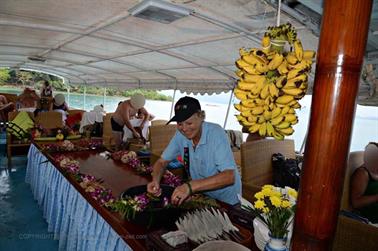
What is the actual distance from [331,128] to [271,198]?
658 mm

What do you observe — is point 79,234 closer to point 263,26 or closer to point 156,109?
point 263,26

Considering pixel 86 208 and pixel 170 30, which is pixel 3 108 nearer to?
pixel 170 30

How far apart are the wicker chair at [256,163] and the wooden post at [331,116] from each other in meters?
2.21

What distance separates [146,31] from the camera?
11.6ft

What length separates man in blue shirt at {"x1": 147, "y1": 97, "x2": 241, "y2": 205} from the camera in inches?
68.8

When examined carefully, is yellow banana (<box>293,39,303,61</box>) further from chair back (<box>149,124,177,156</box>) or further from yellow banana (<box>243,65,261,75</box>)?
chair back (<box>149,124,177,156</box>)

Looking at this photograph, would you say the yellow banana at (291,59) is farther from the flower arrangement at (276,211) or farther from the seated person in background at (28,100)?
the seated person in background at (28,100)

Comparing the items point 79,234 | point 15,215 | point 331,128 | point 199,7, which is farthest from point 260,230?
point 15,215

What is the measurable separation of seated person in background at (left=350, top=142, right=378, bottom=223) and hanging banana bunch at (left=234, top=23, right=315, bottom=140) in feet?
5.85

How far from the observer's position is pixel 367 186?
2.32 metres

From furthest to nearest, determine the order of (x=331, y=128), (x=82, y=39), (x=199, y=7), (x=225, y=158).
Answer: (x=82, y=39), (x=199, y=7), (x=225, y=158), (x=331, y=128)

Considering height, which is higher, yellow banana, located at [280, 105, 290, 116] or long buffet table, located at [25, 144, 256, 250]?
yellow banana, located at [280, 105, 290, 116]

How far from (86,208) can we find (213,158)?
3.68 ft

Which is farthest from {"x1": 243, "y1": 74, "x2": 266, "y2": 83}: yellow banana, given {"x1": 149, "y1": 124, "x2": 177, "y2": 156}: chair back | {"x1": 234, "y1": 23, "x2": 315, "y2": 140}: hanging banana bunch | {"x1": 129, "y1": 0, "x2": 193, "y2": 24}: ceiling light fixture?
{"x1": 149, "y1": 124, "x2": 177, "y2": 156}: chair back
